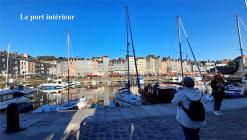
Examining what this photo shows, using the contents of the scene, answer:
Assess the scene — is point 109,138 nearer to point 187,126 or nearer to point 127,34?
point 187,126

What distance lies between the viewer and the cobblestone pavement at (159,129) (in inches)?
293

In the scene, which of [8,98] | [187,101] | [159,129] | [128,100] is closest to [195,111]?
[187,101]

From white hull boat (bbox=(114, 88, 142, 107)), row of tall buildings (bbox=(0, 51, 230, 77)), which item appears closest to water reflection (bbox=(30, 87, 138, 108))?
white hull boat (bbox=(114, 88, 142, 107))

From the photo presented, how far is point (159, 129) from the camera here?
27.3ft

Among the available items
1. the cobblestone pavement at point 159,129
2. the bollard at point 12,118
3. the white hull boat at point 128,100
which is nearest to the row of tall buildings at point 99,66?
the white hull boat at point 128,100

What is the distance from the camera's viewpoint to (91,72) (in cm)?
17188

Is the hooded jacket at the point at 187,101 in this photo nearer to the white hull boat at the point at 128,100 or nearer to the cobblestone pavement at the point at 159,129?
the cobblestone pavement at the point at 159,129

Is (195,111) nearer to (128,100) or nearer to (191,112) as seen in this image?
(191,112)

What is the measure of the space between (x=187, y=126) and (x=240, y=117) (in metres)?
6.23

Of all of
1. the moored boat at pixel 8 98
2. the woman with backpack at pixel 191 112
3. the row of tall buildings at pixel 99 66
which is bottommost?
the moored boat at pixel 8 98

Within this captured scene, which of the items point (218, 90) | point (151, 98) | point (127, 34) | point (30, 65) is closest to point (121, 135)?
point (218, 90)

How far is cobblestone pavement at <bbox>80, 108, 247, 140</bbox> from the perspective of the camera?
293 inches

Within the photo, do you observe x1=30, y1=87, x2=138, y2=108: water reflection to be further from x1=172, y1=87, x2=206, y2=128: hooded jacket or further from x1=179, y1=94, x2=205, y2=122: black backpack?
x1=179, y1=94, x2=205, y2=122: black backpack

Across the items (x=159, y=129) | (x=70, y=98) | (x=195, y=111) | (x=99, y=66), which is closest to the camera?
(x=195, y=111)
